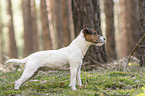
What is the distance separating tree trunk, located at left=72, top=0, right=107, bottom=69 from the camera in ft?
28.1

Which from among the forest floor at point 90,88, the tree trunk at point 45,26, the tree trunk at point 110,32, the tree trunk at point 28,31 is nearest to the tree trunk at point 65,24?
the tree trunk at point 45,26

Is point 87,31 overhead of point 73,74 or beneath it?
overhead

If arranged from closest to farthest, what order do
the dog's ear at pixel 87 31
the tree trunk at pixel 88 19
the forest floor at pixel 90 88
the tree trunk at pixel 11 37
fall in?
the forest floor at pixel 90 88 → the dog's ear at pixel 87 31 → the tree trunk at pixel 88 19 → the tree trunk at pixel 11 37

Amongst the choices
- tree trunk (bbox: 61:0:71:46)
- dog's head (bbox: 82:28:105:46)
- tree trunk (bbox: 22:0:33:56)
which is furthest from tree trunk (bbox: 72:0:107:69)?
tree trunk (bbox: 22:0:33:56)

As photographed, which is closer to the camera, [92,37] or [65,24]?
[92,37]

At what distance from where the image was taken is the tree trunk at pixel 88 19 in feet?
28.1

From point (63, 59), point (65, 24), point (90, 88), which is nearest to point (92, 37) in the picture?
point (63, 59)

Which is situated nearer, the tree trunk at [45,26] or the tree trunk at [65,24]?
the tree trunk at [45,26]

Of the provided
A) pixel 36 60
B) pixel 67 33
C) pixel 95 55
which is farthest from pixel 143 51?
pixel 67 33

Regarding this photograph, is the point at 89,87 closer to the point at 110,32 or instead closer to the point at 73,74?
the point at 73,74

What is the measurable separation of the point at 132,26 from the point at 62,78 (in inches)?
393

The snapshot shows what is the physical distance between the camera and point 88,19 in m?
8.55

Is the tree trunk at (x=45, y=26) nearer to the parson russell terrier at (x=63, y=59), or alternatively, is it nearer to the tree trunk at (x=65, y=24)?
the tree trunk at (x=65, y=24)

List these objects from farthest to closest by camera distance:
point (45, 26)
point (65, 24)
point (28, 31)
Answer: point (28, 31), point (65, 24), point (45, 26)
